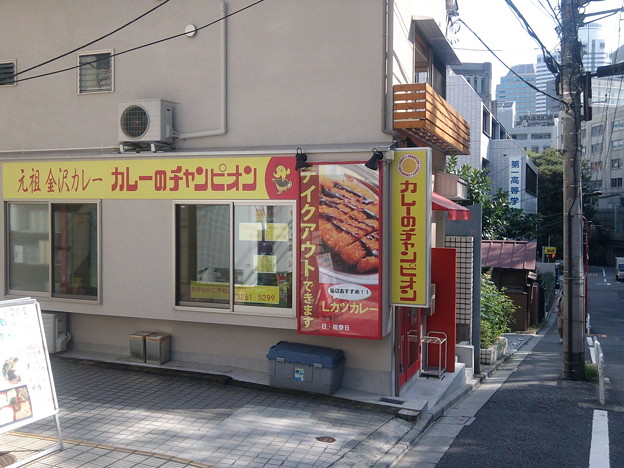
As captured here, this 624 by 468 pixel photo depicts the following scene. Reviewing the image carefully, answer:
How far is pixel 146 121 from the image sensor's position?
10.5m

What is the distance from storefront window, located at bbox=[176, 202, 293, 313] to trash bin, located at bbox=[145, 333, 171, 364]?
0.73m

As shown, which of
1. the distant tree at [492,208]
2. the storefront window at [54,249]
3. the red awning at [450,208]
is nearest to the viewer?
the red awning at [450,208]

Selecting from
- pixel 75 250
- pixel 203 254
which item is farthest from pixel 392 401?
pixel 75 250

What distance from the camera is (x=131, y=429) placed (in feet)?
25.5

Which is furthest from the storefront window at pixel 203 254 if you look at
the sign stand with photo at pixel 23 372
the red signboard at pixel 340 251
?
the sign stand with photo at pixel 23 372

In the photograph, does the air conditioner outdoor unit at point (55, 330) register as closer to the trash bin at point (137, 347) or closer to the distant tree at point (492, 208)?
the trash bin at point (137, 347)

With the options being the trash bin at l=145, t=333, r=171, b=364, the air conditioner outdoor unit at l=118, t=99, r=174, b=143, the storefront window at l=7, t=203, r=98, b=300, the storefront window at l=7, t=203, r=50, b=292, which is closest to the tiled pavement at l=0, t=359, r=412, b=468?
the trash bin at l=145, t=333, r=171, b=364

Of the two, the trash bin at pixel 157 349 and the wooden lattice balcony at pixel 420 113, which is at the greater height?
the wooden lattice balcony at pixel 420 113

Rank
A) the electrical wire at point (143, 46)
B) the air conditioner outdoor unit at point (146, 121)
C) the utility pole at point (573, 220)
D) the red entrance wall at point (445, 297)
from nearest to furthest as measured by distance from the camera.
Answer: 1. the electrical wire at point (143, 46)
2. the air conditioner outdoor unit at point (146, 121)
3. the red entrance wall at point (445, 297)
4. the utility pole at point (573, 220)

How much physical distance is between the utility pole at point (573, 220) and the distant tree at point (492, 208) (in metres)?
2.57

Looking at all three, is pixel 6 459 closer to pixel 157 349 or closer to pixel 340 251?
pixel 157 349

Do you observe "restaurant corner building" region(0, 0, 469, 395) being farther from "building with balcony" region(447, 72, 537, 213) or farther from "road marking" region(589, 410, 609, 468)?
"building with balcony" region(447, 72, 537, 213)

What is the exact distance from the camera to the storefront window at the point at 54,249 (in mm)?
11250

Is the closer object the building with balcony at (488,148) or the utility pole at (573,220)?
the utility pole at (573,220)
